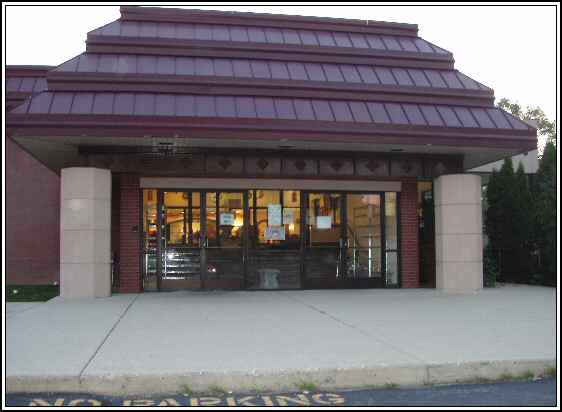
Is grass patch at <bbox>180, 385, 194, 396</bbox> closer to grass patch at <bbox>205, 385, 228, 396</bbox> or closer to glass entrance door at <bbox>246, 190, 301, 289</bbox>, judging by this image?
grass patch at <bbox>205, 385, 228, 396</bbox>

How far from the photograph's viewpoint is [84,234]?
14.4 m

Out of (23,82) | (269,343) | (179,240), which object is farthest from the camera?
(23,82)

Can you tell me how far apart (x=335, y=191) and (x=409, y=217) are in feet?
6.81

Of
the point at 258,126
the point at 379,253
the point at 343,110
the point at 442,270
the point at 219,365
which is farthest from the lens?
the point at 379,253

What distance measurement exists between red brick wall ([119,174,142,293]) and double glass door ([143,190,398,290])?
25 centimetres

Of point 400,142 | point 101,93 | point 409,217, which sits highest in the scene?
point 101,93

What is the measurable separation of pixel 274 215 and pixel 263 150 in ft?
5.67

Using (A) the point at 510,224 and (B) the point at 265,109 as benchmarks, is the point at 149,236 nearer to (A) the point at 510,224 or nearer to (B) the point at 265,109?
(B) the point at 265,109

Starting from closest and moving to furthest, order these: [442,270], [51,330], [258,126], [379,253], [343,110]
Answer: [51,330], [258,126], [343,110], [442,270], [379,253]

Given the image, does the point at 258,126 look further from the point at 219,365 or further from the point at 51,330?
the point at 219,365

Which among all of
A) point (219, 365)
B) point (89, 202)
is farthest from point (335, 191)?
point (219, 365)

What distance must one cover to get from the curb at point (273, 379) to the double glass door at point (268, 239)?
30.7 ft

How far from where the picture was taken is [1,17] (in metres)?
10.6

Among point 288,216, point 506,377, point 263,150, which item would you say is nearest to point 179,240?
point 288,216
